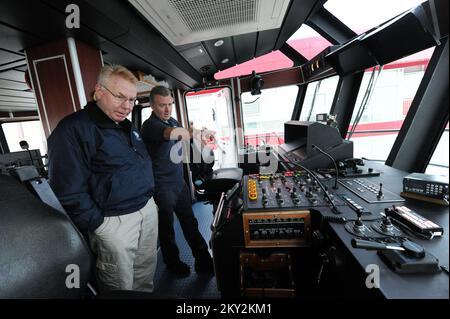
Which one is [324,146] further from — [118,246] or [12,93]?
[12,93]

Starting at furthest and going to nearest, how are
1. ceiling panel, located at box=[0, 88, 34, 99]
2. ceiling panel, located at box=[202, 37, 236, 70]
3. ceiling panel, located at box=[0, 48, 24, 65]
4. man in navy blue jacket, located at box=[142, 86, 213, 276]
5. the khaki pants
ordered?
1. ceiling panel, located at box=[0, 88, 34, 99]
2. ceiling panel, located at box=[202, 37, 236, 70]
3. man in navy blue jacket, located at box=[142, 86, 213, 276]
4. ceiling panel, located at box=[0, 48, 24, 65]
5. the khaki pants

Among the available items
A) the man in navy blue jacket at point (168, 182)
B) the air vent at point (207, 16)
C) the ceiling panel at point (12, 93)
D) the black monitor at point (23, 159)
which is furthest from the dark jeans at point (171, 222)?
the ceiling panel at point (12, 93)

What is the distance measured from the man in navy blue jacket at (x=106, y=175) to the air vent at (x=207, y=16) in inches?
21.8

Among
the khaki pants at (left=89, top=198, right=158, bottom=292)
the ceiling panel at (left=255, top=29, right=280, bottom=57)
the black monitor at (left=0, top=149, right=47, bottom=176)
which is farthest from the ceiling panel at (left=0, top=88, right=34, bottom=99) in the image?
the ceiling panel at (left=255, top=29, right=280, bottom=57)

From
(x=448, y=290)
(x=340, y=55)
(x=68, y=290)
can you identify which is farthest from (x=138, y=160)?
(x=340, y=55)

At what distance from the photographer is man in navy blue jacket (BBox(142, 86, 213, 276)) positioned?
1.77m

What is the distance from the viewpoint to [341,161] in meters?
1.83

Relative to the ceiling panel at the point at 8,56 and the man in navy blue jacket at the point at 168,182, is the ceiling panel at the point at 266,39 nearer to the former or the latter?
the man in navy blue jacket at the point at 168,182

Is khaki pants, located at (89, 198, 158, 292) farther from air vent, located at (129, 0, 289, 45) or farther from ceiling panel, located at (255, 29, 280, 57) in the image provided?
ceiling panel, located at (255, 29, 280, 57)

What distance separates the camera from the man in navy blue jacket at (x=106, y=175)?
1.11 m

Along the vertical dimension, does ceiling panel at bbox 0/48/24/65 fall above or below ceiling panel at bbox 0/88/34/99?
below

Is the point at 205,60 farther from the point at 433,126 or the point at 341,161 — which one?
the point at 433,126

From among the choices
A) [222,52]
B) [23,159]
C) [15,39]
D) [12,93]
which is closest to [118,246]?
[15,39]

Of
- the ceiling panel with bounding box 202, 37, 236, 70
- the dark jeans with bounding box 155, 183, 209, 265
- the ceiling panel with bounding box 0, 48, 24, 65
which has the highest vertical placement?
the ceiling panel with bounding box 202, 37, 236, 70
